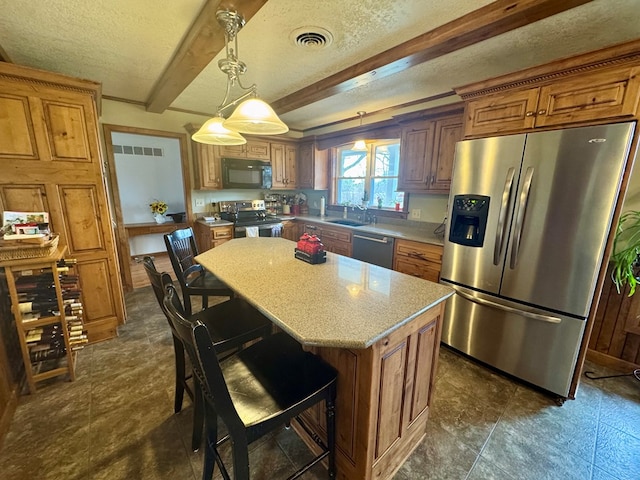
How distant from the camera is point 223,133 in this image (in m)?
2.05

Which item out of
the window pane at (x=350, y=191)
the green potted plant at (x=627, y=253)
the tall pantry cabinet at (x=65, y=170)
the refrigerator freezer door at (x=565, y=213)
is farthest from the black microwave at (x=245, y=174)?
the green potted plant at (x=627, y=253)

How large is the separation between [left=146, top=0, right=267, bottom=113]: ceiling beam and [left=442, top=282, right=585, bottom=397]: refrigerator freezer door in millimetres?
2503

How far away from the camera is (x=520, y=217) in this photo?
1.90 m

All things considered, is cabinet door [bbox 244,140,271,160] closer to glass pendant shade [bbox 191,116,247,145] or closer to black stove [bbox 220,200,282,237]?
black stove [bbox 220,200,282,237]

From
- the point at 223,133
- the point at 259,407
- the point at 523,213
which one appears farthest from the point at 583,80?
the point at 259,407

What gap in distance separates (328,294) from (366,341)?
1.40 feet

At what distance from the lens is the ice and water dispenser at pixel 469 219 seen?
6.88 feet

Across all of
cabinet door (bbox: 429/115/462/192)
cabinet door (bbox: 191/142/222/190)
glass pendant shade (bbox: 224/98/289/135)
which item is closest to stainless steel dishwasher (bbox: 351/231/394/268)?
cabinet door (bbox: 429/115/462/192)

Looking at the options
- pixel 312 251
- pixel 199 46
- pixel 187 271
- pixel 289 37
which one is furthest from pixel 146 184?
pixel 312 251

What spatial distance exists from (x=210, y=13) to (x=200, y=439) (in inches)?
95.4

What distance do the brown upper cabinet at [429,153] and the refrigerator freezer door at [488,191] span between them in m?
0.68

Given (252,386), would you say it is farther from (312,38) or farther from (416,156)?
(416,156)

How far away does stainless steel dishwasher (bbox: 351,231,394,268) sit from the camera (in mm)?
3117

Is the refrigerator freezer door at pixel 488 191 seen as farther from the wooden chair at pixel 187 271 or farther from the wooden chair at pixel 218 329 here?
the wooden chair at pixel 187 271
